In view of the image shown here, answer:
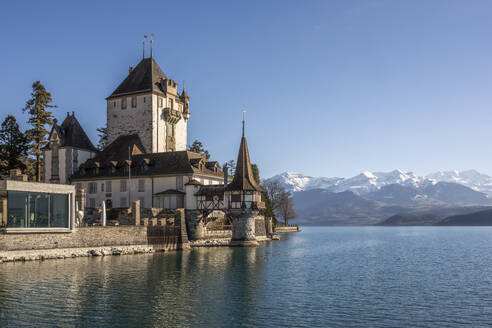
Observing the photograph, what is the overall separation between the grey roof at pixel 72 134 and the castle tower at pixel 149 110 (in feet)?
13.8

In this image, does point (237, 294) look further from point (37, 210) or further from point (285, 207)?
point (285, 207)

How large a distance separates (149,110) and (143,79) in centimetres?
560

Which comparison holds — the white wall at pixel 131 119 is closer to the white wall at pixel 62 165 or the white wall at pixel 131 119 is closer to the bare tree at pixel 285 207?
the white wall at pixel 62 165

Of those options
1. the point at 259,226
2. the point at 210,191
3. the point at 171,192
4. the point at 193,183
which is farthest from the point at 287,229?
the point at 171,192

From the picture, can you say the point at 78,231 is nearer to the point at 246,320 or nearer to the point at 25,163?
the point at 246,320

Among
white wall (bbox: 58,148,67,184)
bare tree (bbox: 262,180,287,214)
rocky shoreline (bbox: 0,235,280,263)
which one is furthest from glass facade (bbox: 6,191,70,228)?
bare tree (bbox: 262,180,287,214)

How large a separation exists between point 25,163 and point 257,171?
40.3 metres

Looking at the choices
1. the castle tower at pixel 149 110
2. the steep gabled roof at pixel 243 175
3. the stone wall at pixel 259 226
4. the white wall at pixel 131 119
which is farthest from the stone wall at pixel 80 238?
the white wall at pixel 131 119

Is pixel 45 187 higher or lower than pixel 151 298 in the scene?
higher

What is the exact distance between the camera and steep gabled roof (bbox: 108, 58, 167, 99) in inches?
3002

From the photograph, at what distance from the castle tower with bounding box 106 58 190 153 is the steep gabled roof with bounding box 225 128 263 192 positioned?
700 inches

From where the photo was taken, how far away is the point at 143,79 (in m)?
77.3

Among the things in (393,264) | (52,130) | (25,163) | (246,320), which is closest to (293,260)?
(393,264)

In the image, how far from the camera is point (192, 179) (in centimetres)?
6256
